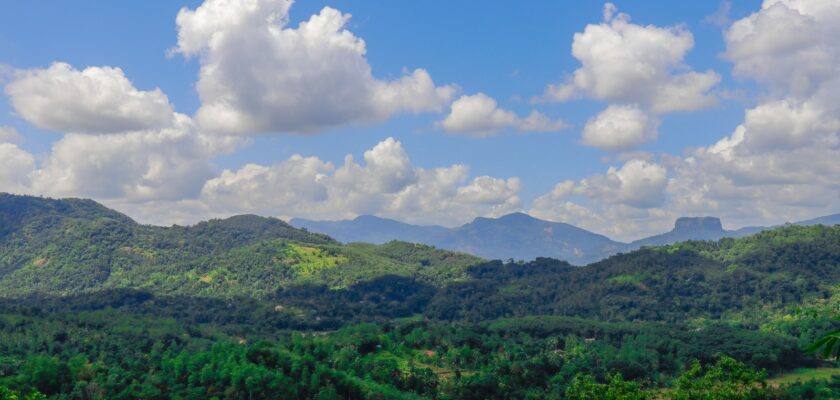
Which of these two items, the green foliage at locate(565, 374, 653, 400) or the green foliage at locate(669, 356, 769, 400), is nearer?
the green foliage at locate(669, 356, 769, 400)

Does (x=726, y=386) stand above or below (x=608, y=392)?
above

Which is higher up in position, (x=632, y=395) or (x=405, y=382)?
(x=632, y=395)

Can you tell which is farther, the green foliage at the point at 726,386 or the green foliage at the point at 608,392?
the green foliage at the point at 608,392

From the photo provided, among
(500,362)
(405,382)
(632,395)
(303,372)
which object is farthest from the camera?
(500,362)

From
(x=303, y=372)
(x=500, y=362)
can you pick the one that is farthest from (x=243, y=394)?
(x=500, y=362)

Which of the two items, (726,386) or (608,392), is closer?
(608,392)

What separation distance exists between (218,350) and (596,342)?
98373mm

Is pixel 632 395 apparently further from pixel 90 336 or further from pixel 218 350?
pixel 90 336

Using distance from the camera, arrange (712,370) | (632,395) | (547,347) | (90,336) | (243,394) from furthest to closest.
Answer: (547,347) < (90,336) < (243,394) < (712,370) < (632,395)

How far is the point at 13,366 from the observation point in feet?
370

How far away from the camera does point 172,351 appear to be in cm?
14688

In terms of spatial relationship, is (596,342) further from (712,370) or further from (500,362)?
(712,370)

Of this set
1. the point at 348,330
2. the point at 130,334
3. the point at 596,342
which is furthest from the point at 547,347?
the point at 130,334

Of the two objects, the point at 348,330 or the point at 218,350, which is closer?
the point at 218,350
